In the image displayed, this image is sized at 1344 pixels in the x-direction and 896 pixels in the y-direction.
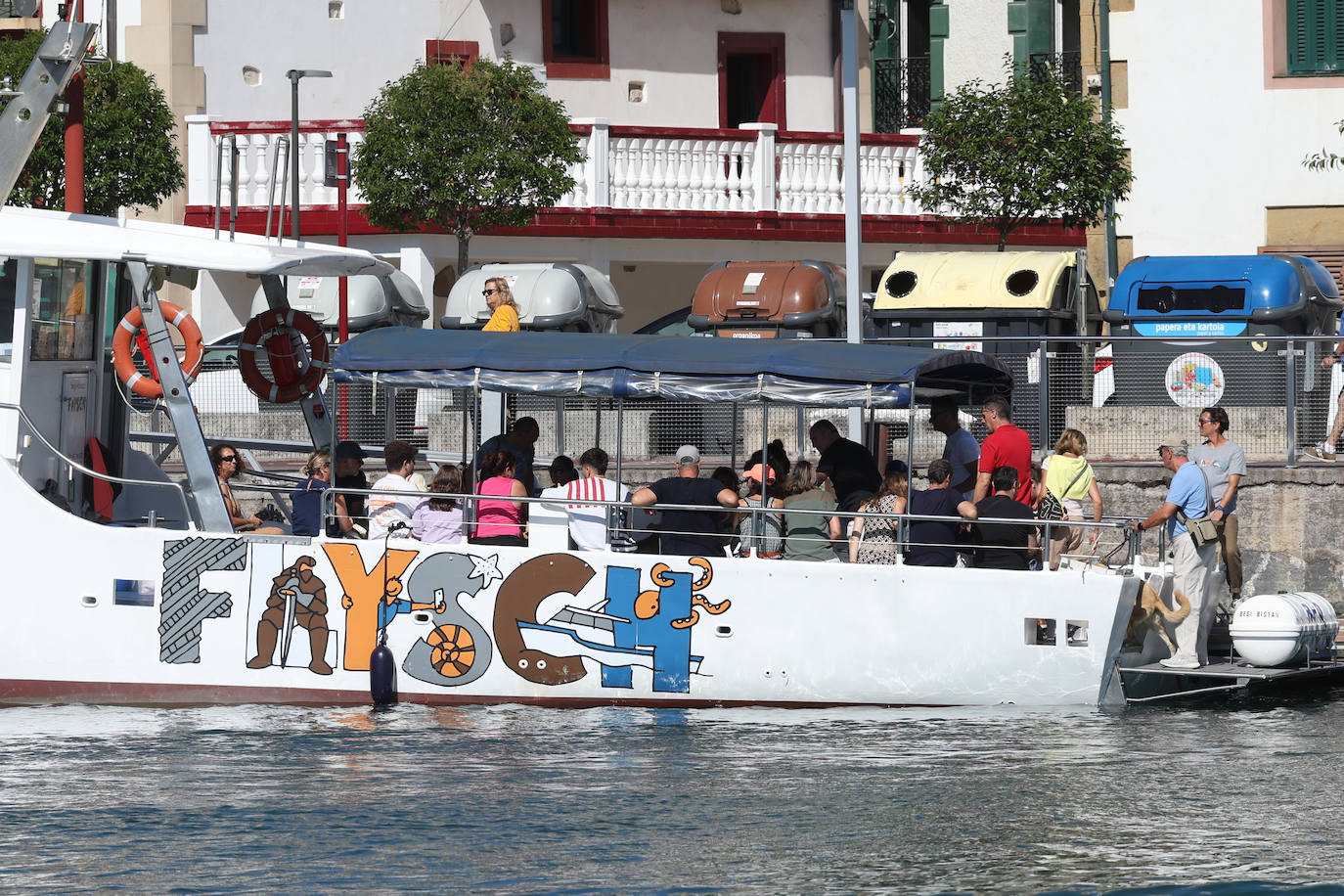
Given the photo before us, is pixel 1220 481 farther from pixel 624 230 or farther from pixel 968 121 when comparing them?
pixel 624 230

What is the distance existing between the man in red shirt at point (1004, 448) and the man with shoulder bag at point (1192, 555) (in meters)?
1.11

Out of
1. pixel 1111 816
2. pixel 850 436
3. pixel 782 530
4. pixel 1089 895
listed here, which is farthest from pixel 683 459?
pixel 1089 895

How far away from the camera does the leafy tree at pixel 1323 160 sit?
983 inches

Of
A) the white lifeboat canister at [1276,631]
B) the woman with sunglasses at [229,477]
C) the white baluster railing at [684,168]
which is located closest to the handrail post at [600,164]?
the white baluster railing at [684,168]

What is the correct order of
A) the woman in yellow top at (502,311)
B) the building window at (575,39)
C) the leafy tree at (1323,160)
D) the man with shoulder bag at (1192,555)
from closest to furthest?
1. the man with shoulder bag at (1192,555)
2. the woman in yellow top at (502,311)
3. the leafy tree at (1323,160)
4. the building window at (575,39)

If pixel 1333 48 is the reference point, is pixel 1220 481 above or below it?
below

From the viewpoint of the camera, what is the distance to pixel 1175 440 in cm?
1948

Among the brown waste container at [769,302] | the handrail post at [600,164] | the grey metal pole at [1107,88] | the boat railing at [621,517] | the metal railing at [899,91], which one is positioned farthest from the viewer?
the metal railing at [899,91]

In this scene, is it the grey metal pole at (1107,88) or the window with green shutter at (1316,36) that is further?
the grey metal pole at (1107,88)

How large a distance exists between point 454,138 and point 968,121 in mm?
6347

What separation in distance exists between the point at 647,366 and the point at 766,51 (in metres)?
20.6

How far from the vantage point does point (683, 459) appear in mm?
15625

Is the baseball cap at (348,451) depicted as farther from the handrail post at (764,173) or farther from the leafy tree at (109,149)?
the handrail post at (764,173)

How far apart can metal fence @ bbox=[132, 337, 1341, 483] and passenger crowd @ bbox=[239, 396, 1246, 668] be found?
6.01 feet
